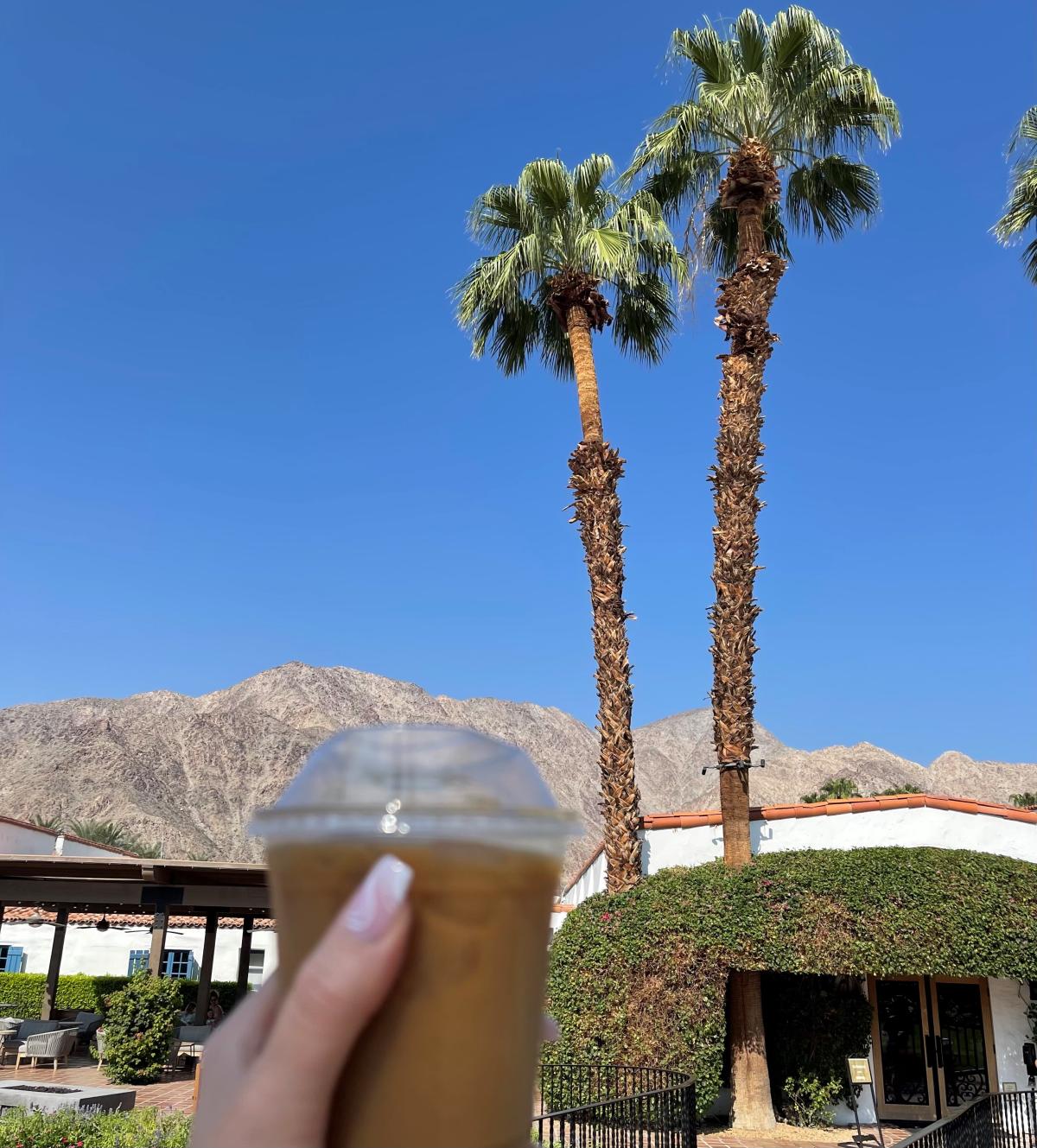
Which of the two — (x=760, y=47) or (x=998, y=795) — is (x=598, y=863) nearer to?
(x=760, y=47)

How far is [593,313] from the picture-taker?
1575 cm

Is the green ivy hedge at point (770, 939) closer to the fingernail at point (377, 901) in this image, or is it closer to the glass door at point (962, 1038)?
the glass door at point (962, 1038)

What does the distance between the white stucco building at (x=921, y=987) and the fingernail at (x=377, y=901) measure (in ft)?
45.6

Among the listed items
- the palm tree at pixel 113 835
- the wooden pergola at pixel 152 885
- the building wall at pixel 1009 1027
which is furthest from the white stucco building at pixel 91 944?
the building wall at pixel 1009 1027

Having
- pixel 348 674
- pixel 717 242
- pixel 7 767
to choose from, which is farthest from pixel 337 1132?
pixel 348 674

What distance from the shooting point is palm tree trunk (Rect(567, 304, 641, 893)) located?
14344 millimetres

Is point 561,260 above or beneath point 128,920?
above

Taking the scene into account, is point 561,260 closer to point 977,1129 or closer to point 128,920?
point 977,1129

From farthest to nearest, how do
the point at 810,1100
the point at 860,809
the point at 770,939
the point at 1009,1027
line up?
the point at 860,809 → the point at 1009,1027 → the point at 810,1100 → the point at 770,939

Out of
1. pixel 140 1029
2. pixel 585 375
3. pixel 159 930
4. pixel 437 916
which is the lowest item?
pixel 140 1029

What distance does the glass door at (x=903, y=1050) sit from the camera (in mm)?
14305

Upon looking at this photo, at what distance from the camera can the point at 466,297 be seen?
1673 cm

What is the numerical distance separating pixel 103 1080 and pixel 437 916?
1862 cm

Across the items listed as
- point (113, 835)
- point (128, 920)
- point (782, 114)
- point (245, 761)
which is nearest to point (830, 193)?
point (782, 114)
